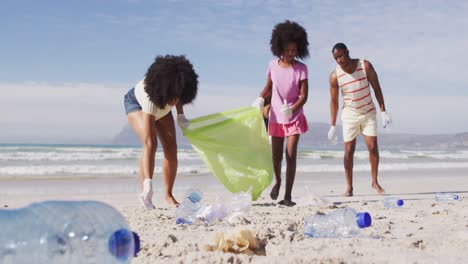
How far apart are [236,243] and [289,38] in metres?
3.15

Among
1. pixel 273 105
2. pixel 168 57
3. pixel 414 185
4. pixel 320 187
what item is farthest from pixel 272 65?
pixel 414 185

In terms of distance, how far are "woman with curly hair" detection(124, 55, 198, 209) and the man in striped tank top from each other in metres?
2.22

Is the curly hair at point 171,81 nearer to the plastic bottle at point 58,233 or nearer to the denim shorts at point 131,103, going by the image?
the denim shorts at point 131,103

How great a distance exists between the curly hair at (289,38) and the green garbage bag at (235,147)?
2.62 feet

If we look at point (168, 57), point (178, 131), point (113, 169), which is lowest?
point (113, 169)

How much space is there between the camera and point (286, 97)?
5.83 metres

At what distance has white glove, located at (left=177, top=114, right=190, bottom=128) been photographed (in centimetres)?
576

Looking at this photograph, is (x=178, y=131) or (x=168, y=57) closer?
(x=168, y=57)

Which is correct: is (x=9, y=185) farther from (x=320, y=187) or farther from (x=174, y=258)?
(x=174, y=258)

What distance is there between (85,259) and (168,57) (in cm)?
299

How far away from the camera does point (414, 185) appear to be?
364 inches

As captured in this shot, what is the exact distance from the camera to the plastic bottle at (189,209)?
4414mm

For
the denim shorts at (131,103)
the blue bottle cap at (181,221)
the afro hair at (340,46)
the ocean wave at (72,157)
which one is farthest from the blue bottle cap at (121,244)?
the ocean wave at (72,157)

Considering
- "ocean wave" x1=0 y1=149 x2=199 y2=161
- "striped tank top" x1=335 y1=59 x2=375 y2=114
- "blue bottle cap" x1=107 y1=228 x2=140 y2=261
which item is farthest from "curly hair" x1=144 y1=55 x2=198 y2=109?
"ocean wave" x1=0 y1=149 x2=199 y2=161
